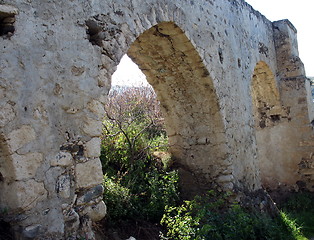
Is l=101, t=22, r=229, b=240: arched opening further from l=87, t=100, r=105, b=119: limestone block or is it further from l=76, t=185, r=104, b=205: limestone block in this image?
l=87, t=100, r=105, b=119: limestone block

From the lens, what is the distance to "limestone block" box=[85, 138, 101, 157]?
8.77ft

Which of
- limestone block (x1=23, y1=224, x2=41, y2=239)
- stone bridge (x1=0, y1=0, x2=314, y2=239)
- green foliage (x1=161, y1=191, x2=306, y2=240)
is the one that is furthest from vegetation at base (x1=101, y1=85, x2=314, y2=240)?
limestone block (x1=23, y1=224, x2=41, y2=239)

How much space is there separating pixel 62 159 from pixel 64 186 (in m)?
0.20

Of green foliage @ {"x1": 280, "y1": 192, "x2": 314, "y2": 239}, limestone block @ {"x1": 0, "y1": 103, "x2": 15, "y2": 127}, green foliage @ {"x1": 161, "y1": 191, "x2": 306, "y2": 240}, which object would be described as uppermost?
limestone block @ {"x1": 0, "y1": 103, "x2": 15, "y2": 127}

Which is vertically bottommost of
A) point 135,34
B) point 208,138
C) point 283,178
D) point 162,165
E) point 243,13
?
point 283,178

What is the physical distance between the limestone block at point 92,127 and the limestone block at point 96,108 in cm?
7

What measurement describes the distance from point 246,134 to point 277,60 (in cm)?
302

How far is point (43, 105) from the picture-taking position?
2381 mm

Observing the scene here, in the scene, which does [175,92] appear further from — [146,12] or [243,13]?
[243,13]

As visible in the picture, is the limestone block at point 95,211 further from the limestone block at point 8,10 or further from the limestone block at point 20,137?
the limestone block at point 8,10

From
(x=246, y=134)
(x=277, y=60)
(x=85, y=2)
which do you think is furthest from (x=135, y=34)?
(x=277, y=60)

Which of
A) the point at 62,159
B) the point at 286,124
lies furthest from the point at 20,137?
the point at 286,124

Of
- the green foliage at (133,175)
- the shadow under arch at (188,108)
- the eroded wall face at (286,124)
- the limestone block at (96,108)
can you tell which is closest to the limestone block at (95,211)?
the limestone block at (96,108)

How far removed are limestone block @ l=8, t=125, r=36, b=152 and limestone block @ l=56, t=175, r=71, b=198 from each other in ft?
1.23
